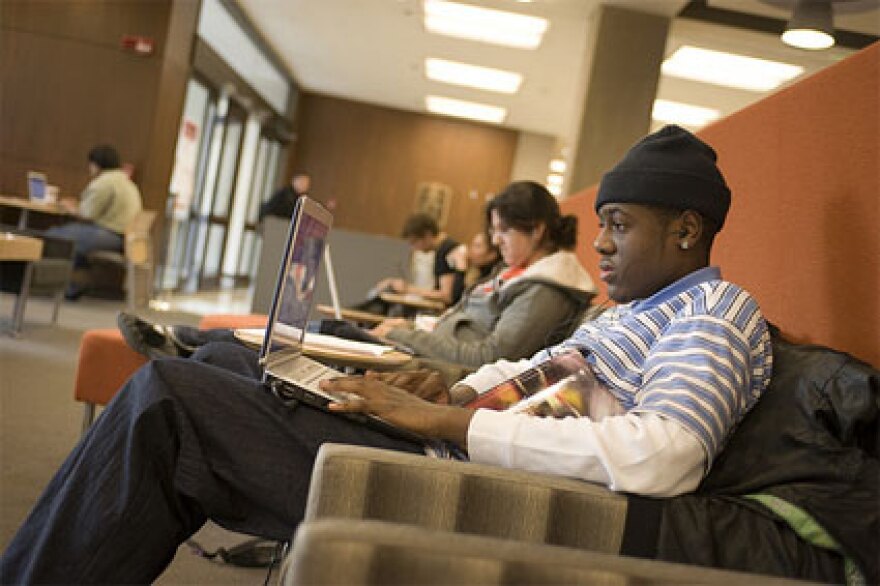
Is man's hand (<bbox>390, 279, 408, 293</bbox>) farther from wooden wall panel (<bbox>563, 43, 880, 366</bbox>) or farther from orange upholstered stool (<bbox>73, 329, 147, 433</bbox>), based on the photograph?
wooden wall panel (<bbox>563, 43, 880, 366</bbox>)

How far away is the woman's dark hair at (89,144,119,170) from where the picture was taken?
9203 mm

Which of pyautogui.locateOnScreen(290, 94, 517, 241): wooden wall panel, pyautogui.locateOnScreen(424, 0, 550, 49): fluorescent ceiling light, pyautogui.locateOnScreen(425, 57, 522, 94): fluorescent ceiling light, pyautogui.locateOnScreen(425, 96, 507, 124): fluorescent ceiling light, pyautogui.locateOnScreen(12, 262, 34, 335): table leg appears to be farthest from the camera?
pyautogui.locateOnScreen(290, 94, 517, 241): wooden wall panel

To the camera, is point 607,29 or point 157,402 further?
point 607,29

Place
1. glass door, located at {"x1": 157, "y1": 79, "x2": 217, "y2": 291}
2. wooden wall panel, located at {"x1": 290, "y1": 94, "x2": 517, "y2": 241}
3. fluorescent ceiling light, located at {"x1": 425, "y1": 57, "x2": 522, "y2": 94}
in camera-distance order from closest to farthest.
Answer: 1. glass door, located at {"x1": 157, "y1": 79, "x2": 217, "y2": 291}
2. fluorescent ceiling light, located at {"x1": 425, "y1": 57, "x2": 522, "y2": 94}
3. wooden wall panel, located at {"x1": 290, "y1": 94, "x2": 517, "y2": 241}

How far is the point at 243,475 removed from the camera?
1493 millimetres

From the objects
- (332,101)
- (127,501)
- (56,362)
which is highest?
(332,101)

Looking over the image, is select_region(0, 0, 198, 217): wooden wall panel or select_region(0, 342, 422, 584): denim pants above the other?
select_region(0, 0, 198, 217): wooden wall panel

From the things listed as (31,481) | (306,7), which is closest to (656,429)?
(31,481)

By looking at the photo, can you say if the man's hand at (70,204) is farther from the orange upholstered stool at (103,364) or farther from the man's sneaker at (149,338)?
the man's sneaker at (149,338)

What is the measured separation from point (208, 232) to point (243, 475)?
12.0 meters

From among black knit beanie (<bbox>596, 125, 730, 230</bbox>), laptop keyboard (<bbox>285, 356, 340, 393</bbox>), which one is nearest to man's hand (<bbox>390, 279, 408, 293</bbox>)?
laptop keyboard (<bbox>285, 356, 340, 393</bbox>)

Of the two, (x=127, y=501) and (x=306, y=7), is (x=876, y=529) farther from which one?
(x=306, y=7)

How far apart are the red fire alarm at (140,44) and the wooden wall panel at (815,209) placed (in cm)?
871

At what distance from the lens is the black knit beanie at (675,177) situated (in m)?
1.63
